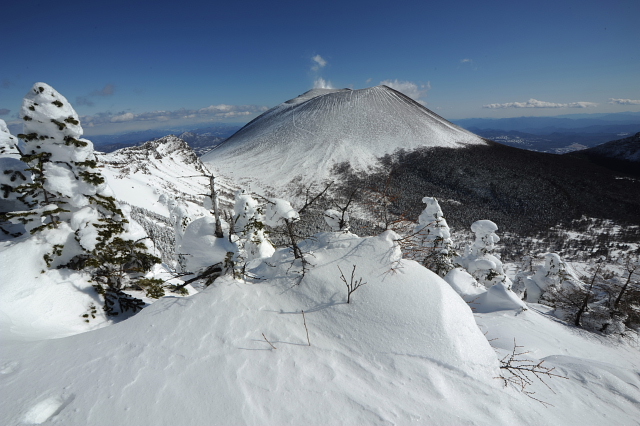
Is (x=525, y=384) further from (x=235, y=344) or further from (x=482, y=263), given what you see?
(x=482, y=263)

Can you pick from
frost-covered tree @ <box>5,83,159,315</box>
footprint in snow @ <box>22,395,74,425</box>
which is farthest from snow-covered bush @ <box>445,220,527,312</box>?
frost-covered tree @ <box>5,83,159,315</box>

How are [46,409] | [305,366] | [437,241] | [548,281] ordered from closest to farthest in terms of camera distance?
[46,409]
[305,366]
[437,241]
[548,281]

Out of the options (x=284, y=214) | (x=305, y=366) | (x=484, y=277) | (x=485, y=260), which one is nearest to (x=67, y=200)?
(x=284, y=214)

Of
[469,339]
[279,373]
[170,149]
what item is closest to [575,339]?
[469,339]

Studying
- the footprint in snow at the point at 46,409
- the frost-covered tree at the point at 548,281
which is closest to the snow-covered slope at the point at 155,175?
the footprint in snow at the point at 46,409

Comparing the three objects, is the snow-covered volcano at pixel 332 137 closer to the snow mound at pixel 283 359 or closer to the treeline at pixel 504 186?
the treeline at pixel 504 186

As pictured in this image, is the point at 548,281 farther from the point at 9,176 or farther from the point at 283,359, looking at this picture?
the point at 9,176

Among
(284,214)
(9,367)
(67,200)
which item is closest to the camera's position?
(9,367)
